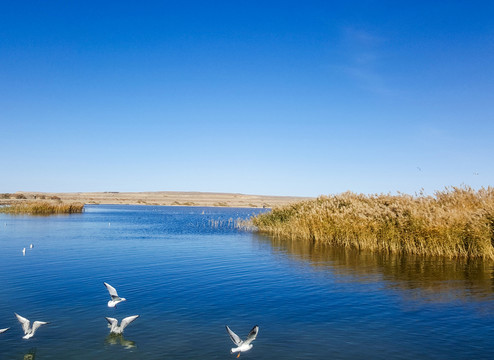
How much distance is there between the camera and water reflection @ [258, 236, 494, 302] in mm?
15805

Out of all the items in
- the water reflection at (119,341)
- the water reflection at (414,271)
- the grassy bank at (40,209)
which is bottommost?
the water reflection at (119,341)

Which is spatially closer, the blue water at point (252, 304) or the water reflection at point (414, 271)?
the blue water at point (252, 304)

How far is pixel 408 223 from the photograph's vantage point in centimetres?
2547

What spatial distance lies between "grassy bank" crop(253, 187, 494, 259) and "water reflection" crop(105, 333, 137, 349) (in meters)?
18.9

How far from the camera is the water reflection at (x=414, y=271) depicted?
51.9ft

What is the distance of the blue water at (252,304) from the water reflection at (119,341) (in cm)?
5

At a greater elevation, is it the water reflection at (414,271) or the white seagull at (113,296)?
the white seagull at (113,296)

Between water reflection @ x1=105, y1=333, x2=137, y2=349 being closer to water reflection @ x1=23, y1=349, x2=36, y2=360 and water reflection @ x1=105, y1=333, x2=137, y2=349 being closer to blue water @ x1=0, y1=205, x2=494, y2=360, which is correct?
blue water @ x1=0, y1=205, x2=494, y2=360

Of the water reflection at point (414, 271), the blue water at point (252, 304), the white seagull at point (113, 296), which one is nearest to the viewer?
the blue water at point (252, 304)

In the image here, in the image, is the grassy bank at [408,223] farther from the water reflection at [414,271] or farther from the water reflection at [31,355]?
the water reflection at [31,355]

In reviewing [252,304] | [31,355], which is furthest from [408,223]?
[31,355]

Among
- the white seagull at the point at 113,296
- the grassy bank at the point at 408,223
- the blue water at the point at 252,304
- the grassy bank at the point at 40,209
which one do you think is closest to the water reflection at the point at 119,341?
the blue water at the point at 252,304

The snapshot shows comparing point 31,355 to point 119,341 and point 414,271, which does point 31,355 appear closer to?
point 119,341

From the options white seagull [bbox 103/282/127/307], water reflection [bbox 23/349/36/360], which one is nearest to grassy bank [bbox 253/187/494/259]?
white seagull [bbox 103/282/127/307]
